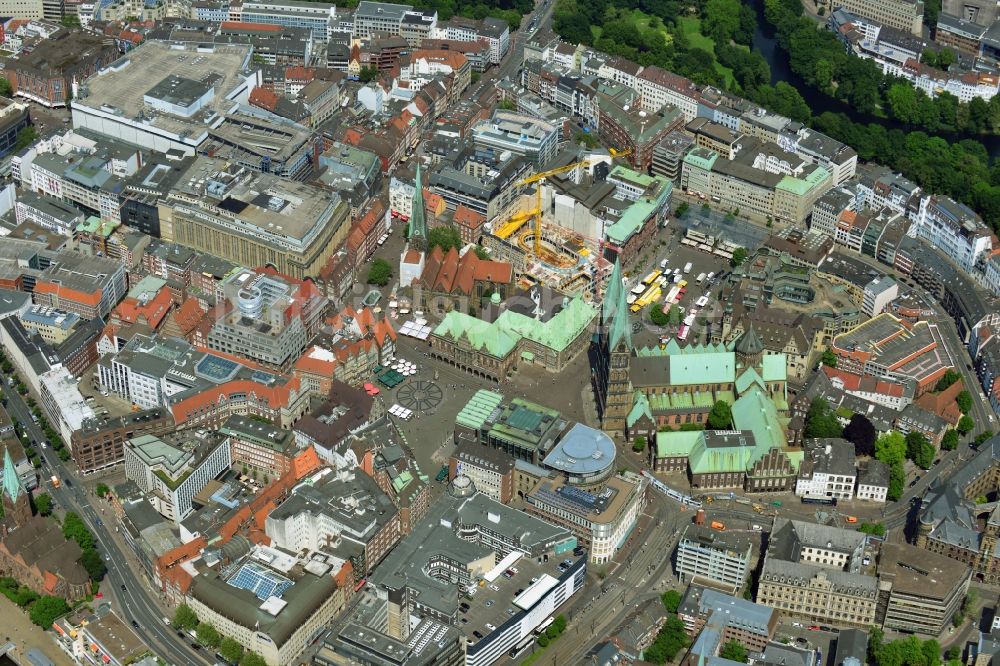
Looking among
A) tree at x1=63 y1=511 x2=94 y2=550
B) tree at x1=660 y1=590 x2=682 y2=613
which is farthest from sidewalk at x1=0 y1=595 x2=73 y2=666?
tree at x1=660 y1=590 x2=682 y2=613

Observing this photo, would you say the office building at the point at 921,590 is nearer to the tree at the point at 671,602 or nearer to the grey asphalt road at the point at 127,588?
the tree at the point at 671,602

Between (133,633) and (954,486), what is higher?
(954,486)

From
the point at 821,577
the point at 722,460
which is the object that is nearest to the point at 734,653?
the point at 821,577

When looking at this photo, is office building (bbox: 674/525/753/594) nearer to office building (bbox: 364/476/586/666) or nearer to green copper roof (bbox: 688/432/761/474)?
office building (bbox: 364/476/586/666)

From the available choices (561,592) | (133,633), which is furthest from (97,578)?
(561,592)

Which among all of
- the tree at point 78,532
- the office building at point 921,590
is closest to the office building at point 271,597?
the tree at point 78,532

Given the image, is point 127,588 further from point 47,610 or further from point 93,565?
point 47,610

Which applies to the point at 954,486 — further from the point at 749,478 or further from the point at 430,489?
the point at 430,489
